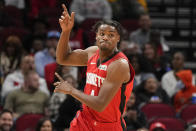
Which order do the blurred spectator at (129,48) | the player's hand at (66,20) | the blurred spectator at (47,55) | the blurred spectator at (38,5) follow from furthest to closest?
the blurred spectator at (38,5)
the blurred spectator at (129,48)
the blurred spectator at (47,55)
the player's hand at (66,20)

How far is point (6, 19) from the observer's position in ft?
32.9

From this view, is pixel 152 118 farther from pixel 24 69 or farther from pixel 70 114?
pixel 24 69

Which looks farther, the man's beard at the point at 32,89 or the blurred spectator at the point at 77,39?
the blurred spectator at the point at 77,39

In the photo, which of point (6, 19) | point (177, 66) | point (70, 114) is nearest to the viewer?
point (70, 114)

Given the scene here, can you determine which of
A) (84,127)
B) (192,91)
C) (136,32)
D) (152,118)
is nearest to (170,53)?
(136,32)

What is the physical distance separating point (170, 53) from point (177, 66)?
103 cm

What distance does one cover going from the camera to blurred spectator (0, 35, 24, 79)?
28.1 feet

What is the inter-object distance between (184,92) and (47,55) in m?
2.65

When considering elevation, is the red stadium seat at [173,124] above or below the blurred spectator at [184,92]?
below

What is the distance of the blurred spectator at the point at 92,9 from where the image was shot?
1032 centimetres

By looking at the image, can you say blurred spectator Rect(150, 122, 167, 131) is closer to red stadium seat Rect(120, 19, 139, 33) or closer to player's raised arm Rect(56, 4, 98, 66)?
player's raised arm Rect(56, 4, 98, 66)

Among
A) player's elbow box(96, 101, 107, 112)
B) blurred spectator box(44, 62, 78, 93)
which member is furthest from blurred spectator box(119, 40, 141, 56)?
player's elbow box(96, 101, 107, 112)

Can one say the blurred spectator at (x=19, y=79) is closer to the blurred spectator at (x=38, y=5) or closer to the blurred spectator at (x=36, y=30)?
the blurred spectator at (x=36, y=30)

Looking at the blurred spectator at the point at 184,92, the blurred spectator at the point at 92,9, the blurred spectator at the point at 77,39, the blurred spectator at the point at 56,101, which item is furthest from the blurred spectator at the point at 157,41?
the blurred spectator at the point at 56,101
